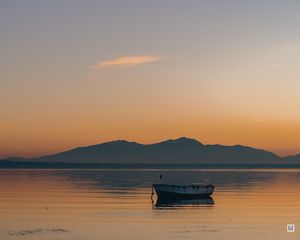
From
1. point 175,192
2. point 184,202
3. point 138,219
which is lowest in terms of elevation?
point 138,219

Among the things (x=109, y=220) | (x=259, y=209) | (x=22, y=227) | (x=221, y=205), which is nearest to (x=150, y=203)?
(x=221, y=205)

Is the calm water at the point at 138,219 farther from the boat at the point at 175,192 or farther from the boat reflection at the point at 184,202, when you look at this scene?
the boat at the point at 175,192

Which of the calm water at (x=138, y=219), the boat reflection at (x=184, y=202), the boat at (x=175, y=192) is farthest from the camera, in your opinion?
the boat at (x=175, y=192)

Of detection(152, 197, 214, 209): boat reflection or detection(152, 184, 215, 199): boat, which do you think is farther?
detection(152, 184, 215, 199): boat

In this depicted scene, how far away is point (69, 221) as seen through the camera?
63406 millimetres

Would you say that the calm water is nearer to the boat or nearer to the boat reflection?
the boat reflection

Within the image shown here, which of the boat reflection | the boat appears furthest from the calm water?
the boat

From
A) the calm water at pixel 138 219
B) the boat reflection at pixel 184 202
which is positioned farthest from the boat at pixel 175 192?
the calm water at pixel 138 219

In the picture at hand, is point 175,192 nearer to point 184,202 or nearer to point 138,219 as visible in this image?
point 184,202

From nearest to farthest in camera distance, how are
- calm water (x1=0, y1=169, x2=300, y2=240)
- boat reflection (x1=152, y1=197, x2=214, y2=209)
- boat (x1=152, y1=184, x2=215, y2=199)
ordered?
calm water (x1=0, y1=169, x2=300, y2=240), boat reflection (x1=152, y1=197, x2=214, y2=209), boat (x1=152, y1=184, x2=215, y2=199)

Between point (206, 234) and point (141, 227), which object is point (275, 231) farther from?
point (141, 227)

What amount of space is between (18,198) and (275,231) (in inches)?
2097

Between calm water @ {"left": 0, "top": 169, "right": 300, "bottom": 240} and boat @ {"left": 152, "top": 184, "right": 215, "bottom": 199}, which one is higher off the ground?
boat @ {"left": 152, "top": 184, "right": 215, "bottom": 199}

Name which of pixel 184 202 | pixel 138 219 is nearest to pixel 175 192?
pixel 184 202
